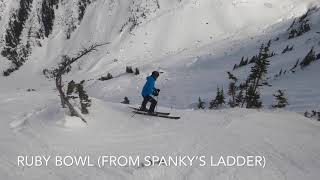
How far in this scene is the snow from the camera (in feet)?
35.6

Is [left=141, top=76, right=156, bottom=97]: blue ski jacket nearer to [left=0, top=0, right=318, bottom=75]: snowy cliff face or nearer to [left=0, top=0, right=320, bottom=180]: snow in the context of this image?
[left=0, top=0, right=320, bottom=180]: snow

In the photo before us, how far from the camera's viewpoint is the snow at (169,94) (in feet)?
35.6

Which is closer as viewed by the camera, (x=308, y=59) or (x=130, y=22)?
(x=308, y=59)

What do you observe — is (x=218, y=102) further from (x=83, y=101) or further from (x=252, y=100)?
(x=83, y=101)

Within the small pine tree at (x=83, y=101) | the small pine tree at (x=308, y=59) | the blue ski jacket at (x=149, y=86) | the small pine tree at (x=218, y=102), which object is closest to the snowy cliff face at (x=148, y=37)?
Result: the small pine tree at (x=308, y=59)

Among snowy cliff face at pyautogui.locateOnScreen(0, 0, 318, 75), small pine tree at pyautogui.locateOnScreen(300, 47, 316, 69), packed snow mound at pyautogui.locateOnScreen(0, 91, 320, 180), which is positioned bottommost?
packed snow mound at pyautogui.locateOnScreen(0, 91, 320, 180)

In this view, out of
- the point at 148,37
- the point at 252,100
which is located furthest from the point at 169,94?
the point at 148,37

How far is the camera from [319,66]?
25.8 meters

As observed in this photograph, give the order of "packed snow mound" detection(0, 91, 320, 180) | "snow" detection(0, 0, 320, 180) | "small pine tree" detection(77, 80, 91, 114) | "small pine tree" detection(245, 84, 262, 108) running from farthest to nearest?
"small pine tree" detection(245, 84, 262, 108)
"small pine tree" detection(77, 80, 91, 114)
"snow" detection(0, 0, 320, 180)
"packed snow mound" detection(0, 91, 320, 180)

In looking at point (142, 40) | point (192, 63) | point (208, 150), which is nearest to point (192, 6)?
point (142, 40)

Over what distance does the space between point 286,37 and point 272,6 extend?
11013 mm

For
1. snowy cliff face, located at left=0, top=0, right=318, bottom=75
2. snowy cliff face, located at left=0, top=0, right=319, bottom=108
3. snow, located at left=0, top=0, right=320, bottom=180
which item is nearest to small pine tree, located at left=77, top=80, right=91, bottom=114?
snow, located at left=0, top=0, right=320, bottom=180

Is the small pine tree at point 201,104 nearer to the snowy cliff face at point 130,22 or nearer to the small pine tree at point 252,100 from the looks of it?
the small pine tree at point 252,100

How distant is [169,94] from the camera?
92.6 feet
